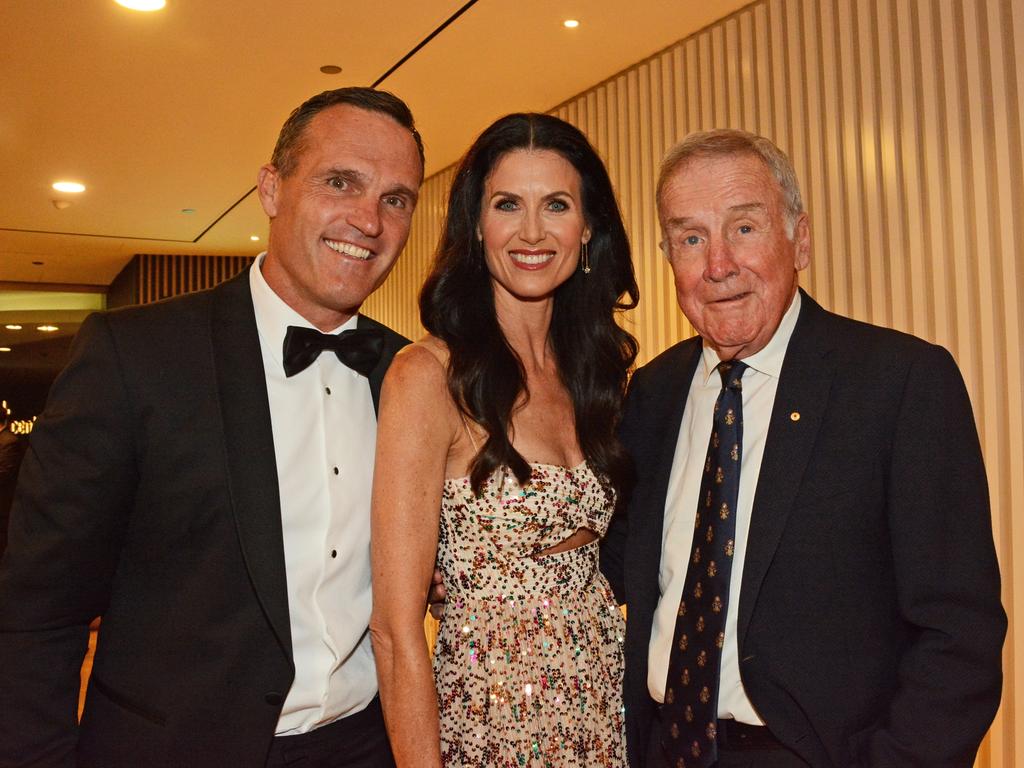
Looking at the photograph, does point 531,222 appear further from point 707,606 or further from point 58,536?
point 58,536

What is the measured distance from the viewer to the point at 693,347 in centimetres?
237

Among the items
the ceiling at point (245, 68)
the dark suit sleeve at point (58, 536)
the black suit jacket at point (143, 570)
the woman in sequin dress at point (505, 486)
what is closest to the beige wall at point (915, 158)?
the ceiling at point (245, 68)

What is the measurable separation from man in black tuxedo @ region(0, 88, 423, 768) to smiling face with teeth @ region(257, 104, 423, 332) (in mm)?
128

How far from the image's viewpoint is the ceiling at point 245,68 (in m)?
4.12

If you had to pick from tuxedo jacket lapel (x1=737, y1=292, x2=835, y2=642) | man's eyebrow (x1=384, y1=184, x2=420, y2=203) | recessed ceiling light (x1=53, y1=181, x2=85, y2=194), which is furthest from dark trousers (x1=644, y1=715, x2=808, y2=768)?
recessed ceiling light (x1=53, y1=181, x2=85, y2=194)

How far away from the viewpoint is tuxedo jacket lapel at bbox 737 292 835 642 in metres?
1.78

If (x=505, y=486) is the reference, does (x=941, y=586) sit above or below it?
below

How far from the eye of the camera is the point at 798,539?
1.77 meters

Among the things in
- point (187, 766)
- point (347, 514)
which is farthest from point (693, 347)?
point (187, 766)

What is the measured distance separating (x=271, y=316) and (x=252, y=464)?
411 mm

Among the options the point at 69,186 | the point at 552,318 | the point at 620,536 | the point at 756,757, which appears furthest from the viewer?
the point at 69,186

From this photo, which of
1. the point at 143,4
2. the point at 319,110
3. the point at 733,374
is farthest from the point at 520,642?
the point at 143,4

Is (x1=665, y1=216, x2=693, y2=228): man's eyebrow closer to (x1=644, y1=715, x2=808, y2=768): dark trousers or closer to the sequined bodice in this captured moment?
the sequined bodice

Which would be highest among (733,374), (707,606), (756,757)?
(733,374)
